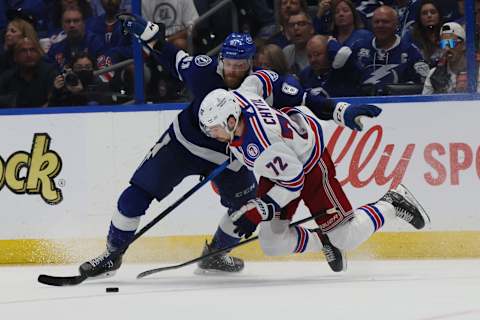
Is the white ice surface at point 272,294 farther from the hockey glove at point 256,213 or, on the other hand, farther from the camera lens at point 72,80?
the camera lens at point 72,80

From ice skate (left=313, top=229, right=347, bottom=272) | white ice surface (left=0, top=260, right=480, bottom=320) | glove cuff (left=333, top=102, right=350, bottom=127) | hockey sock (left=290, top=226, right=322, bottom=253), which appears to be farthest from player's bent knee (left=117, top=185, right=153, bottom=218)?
glove cuff (left=333, top=102, right=350, bottom=127)

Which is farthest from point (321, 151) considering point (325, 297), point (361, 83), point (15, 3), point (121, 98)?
point (15, 3)

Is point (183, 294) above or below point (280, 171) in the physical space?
below

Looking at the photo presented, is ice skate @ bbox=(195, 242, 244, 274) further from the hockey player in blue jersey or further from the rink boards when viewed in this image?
the rink boards

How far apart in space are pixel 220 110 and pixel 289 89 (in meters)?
0.75

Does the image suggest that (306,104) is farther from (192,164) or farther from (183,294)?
(183,294)

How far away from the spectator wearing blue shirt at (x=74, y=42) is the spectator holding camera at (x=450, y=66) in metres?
2.16

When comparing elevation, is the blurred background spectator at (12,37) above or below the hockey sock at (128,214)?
above

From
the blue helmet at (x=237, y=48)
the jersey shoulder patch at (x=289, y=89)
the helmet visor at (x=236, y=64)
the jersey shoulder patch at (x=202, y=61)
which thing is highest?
the blue helmet at (x=237, y=48)

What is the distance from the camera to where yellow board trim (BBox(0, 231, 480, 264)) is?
678cm

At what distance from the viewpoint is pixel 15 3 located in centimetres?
752

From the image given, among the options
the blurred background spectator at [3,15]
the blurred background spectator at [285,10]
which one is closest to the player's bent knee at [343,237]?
the blurred background spectator at [285,10]

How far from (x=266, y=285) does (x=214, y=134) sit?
81cm

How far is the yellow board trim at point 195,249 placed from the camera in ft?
22.2
